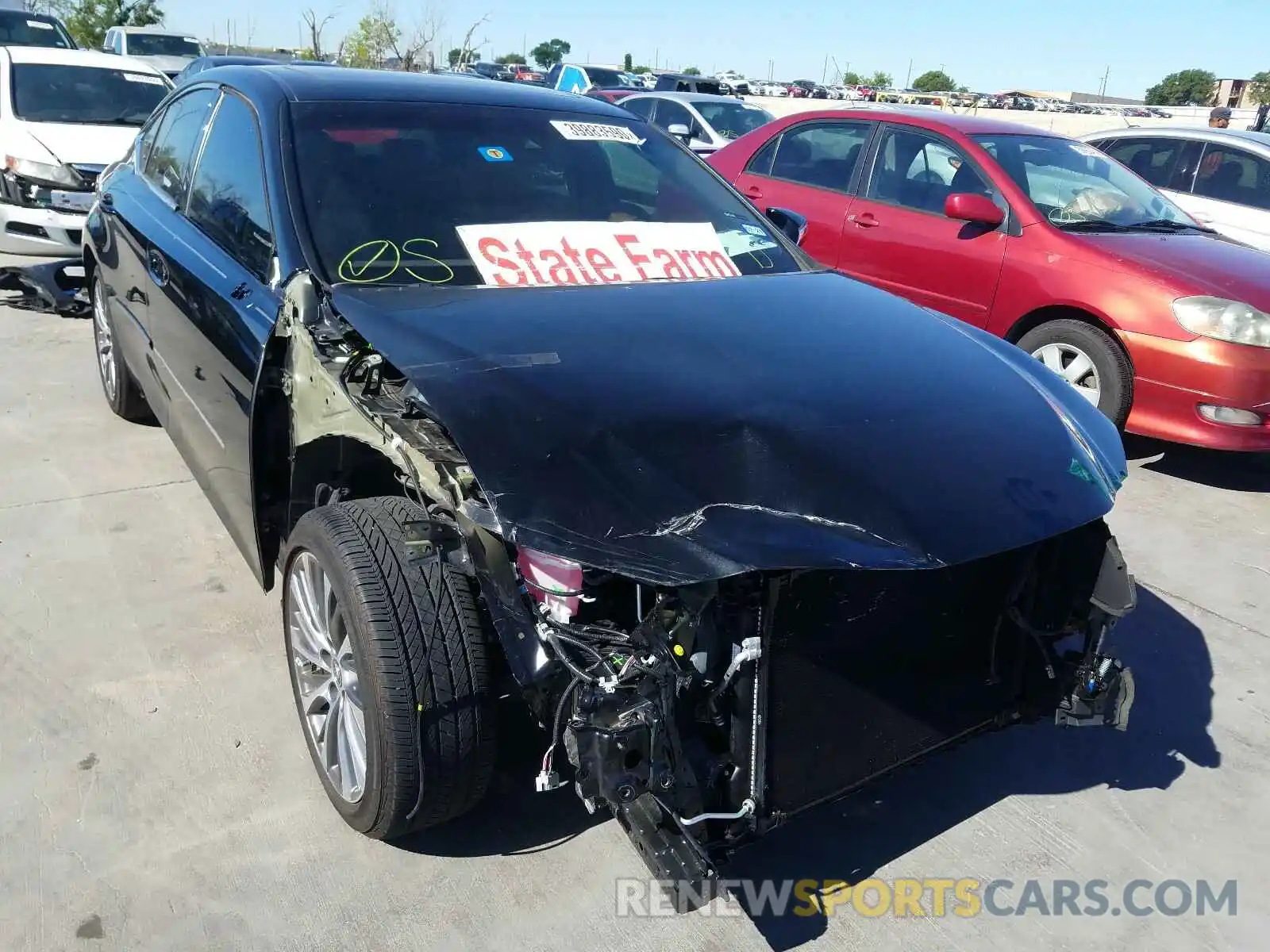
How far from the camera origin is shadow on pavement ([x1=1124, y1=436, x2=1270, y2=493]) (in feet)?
17.3

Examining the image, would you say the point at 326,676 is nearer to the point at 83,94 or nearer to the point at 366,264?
the point at 366,264

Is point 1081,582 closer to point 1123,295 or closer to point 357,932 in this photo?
point 357,932

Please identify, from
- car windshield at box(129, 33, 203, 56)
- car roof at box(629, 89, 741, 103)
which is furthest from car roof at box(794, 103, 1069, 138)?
car windshield at box(129, 33, 203, 56)

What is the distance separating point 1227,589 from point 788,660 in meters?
2.86

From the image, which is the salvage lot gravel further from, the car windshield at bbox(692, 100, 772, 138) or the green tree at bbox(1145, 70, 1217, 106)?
the green tree at bbox(1145, 70, 1217, 106)

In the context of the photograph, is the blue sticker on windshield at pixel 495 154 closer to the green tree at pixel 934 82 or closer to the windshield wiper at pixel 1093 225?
the windshield wiper at pixel 1093 225

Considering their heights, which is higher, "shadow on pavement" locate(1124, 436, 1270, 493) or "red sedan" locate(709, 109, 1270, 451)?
"red sedan" locate(709, 109, 1270, 451)

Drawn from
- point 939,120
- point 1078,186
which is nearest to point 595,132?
point 939,120

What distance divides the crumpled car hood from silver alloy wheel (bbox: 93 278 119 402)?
2.78 meters

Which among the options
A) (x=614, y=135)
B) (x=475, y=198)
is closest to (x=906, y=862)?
(x=475, y=198)

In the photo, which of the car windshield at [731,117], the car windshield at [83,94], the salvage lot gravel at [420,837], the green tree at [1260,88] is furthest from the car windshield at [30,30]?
the green tree at [1260,88]

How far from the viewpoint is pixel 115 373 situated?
15.9ft

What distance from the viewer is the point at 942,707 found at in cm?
236

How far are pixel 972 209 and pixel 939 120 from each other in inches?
40.7
